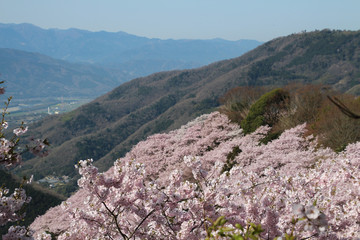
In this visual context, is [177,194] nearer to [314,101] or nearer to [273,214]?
[273,214]

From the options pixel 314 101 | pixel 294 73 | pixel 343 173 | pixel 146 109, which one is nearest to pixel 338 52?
pixel 294 73

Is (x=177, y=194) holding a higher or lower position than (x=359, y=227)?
higher

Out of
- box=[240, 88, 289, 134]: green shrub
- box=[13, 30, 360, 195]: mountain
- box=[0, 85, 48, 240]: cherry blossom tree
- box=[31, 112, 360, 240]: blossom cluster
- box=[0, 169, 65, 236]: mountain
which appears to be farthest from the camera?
box=[13, 30, 360, 195]: mountain

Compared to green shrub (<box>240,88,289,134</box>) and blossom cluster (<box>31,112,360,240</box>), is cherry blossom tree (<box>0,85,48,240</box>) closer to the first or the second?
blossom cluster (<box>31,112,360,240</box>)

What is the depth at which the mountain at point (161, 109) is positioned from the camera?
404ft

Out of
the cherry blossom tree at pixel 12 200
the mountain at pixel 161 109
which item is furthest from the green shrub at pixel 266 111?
the mountain at pixel 161 109

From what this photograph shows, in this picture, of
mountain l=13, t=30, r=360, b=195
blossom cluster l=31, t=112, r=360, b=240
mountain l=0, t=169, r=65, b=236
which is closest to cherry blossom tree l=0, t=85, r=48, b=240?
blossom cluster l=31, t=112, r=360, b=240

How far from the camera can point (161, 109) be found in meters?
175

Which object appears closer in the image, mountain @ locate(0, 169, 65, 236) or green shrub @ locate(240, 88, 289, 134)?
green shrub @ locate(240, 88, 289, 134)

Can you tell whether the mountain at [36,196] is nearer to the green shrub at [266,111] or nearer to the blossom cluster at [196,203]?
the green shrub at [266,111]

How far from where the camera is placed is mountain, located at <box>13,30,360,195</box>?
123m

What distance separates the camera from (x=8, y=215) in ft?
14.3

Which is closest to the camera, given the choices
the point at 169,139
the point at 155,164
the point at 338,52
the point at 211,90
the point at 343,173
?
the point at 343,173

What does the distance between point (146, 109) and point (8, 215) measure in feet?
551
